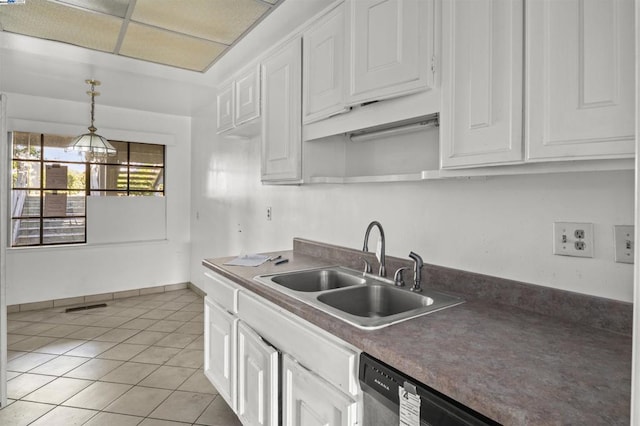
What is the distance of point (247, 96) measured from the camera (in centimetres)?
256

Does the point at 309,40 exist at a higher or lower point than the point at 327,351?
higher

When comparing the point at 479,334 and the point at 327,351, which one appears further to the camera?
the point at 327,351

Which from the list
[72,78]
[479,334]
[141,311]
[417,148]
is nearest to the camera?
[479,334]

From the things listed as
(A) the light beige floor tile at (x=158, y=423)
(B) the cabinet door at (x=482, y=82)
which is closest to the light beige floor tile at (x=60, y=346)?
(A) the light beige floor tile at (x=158, y=423)

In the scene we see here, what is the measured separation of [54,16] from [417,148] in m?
2.34

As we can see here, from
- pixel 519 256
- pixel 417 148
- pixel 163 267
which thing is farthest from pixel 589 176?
pixel 163 267

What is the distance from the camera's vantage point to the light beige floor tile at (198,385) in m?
2.42

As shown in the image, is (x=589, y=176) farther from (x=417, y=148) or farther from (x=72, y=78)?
(x=72, y=78)

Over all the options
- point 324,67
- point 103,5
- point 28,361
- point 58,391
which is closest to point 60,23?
point 103,5

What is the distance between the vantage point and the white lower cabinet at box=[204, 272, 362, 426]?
115 cm

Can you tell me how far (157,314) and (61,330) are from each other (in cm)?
87

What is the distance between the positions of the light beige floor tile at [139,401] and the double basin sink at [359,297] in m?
1.26

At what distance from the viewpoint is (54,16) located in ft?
7.11

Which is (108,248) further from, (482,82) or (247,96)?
(482,82)
